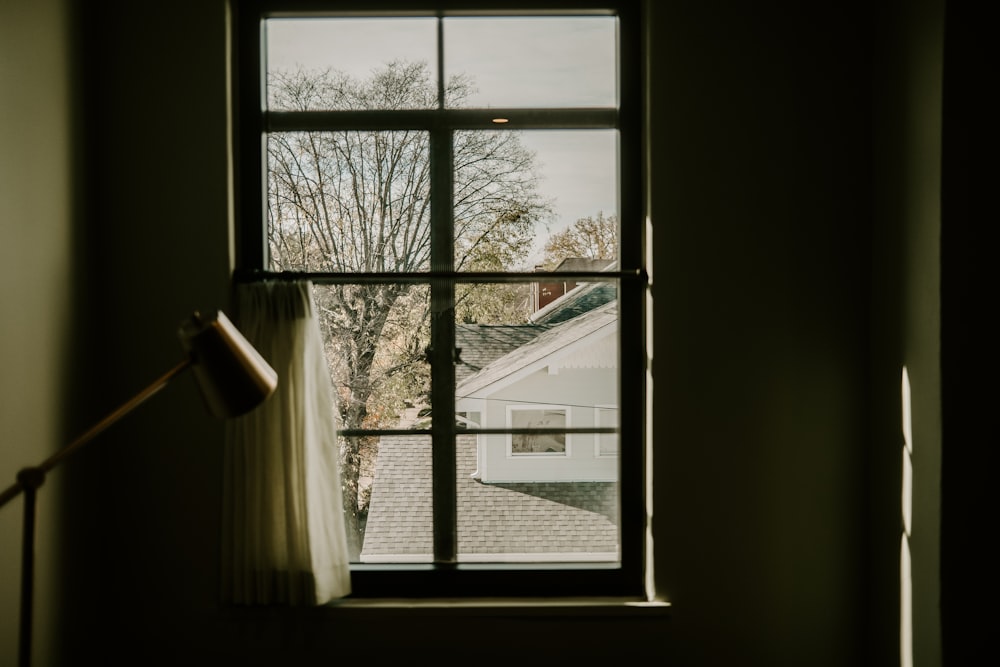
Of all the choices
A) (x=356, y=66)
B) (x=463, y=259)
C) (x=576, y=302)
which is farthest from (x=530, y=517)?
(x=356, y=66)

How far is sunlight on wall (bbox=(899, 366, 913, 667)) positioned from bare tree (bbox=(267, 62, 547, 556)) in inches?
53.9

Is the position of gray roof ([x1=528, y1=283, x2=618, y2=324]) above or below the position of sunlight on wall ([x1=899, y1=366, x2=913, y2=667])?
above

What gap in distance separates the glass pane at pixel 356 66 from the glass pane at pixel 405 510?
127 centimetres

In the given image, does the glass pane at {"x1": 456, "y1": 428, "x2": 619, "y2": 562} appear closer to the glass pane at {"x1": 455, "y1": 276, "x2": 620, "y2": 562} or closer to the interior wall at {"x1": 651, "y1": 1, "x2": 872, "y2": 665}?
the glass pane at {"x1": 455, "y1": 276, "x2": 620, "y2": 562}

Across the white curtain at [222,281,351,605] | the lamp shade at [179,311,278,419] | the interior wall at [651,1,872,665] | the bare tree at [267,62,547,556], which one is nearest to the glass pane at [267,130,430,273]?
the bare tree at [267,62,547,556]

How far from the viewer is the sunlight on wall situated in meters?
2.19

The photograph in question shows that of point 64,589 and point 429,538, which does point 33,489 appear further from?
point 429,538

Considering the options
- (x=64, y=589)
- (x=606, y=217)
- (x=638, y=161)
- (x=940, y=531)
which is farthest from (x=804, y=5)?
(x=64, y=589)

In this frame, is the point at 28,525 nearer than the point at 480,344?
Yes

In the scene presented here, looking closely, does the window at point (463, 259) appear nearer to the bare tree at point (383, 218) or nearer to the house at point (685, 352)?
the bare tree at point (383, 218)

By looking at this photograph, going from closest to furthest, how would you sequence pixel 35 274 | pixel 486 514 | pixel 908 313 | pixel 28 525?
pixel 28 525
pixel 35 274
pixel 908 313
pixel 486 514

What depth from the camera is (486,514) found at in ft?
8.41

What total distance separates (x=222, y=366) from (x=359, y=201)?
119 cm

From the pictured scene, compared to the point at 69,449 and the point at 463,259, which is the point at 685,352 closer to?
the point at 463,259
